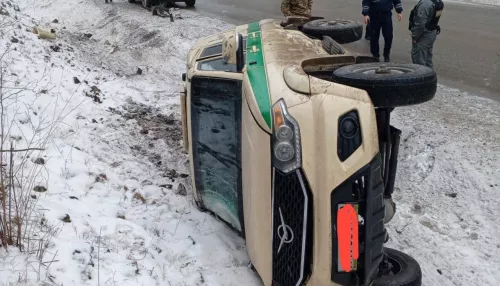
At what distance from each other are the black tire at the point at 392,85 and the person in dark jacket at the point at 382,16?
5838 mm

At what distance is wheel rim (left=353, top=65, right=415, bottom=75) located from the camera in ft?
9.81

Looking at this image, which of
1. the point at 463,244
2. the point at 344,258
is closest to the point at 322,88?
the point at 344,258

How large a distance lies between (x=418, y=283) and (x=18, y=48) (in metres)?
6.62

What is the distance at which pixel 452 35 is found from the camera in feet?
33.8

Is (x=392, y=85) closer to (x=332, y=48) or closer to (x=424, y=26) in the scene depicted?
(x=332, y=48)

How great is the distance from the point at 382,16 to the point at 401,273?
632 centimetres

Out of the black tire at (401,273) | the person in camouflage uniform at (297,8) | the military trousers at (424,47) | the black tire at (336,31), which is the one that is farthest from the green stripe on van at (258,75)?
the person in camouflage uniform at (297,8)

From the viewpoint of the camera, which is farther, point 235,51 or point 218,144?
point 218,144

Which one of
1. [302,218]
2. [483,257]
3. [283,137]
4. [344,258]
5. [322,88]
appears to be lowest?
[483,257]

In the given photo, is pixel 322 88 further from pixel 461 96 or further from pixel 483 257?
pixel 461 96

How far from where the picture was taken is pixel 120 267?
3199 mm

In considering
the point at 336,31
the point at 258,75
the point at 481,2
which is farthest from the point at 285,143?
the point at 481,2

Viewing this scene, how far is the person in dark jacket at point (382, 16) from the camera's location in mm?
8430

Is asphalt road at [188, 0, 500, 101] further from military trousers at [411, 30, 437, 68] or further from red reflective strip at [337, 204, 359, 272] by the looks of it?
red reflective strip at [337, 204, 359, 272]
